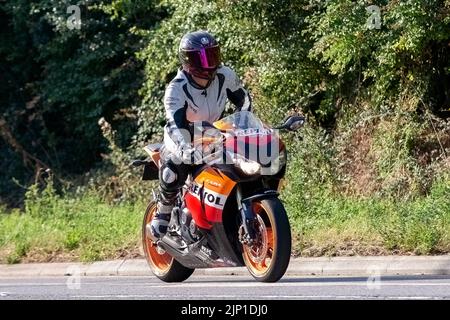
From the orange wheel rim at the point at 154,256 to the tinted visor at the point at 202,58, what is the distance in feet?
6.02

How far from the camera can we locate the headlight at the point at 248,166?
11730 millimetres

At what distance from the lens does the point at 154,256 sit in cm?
1398

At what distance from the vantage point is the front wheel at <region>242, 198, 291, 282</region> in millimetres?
11500

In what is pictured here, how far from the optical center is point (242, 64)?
796 inches

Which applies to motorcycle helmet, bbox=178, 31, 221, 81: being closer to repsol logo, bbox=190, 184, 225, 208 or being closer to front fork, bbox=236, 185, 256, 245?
repsol logo, bbox=190, 184, 225, 208

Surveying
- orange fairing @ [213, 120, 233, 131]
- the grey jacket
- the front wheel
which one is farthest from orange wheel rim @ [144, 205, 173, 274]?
the front wheel

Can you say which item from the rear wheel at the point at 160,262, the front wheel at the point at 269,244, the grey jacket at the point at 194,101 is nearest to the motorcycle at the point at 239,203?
the front wheel at the point at 269,244

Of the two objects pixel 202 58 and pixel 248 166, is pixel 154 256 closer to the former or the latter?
pixel 202 58

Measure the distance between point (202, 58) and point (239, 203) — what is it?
1.47m

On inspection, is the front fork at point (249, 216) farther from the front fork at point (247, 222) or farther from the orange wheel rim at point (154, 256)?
the orange wheel rim at point (154, 256)
